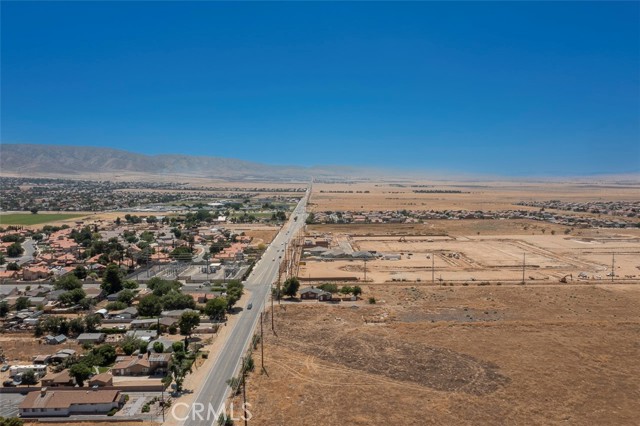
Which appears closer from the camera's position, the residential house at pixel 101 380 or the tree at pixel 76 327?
the residential house at pixel 101 380

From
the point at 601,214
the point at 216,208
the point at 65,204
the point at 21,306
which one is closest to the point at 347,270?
the point at 21,306

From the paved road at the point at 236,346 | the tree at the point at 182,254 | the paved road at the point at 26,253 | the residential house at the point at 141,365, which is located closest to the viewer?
the paved road at the point at 236,346

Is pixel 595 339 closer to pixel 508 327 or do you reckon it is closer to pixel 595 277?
pixel 508 327

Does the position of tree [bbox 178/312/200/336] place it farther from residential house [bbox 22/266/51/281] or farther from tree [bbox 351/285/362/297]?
residential house [bbox 22/266/51/281]

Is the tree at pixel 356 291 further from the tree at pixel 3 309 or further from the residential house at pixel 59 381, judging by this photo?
the tree at pixel 3 309

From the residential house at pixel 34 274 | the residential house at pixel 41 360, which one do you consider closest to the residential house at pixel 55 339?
the residential house at pixel 41 360

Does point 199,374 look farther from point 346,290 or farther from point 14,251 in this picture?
point 14,251
